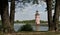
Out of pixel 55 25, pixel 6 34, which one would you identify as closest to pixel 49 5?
pixel 55 25

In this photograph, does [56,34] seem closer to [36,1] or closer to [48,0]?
[48,0]

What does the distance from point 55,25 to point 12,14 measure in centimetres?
379

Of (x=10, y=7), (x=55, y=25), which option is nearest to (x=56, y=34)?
(x=55, y=25)

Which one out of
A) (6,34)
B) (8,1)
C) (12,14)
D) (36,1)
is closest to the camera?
(6,34)

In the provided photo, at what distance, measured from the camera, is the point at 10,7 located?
16281 millimetres

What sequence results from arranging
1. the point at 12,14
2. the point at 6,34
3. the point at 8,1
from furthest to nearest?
the point at 8,1 < the point at 12,14 < the point at 6,34

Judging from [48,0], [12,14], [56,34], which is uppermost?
[48,0]

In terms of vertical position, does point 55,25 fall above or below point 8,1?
below

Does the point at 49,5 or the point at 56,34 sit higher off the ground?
the point at 49,5

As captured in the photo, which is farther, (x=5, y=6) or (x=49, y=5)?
(x=49, y=5)

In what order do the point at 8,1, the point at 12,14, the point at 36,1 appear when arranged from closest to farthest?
1. the point at 12,14
2. the point at 8,1
3. the point at 36,1

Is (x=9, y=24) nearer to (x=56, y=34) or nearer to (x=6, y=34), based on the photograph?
(x=6, y=34)

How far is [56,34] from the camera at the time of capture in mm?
14945

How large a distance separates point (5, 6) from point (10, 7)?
1.31ft
